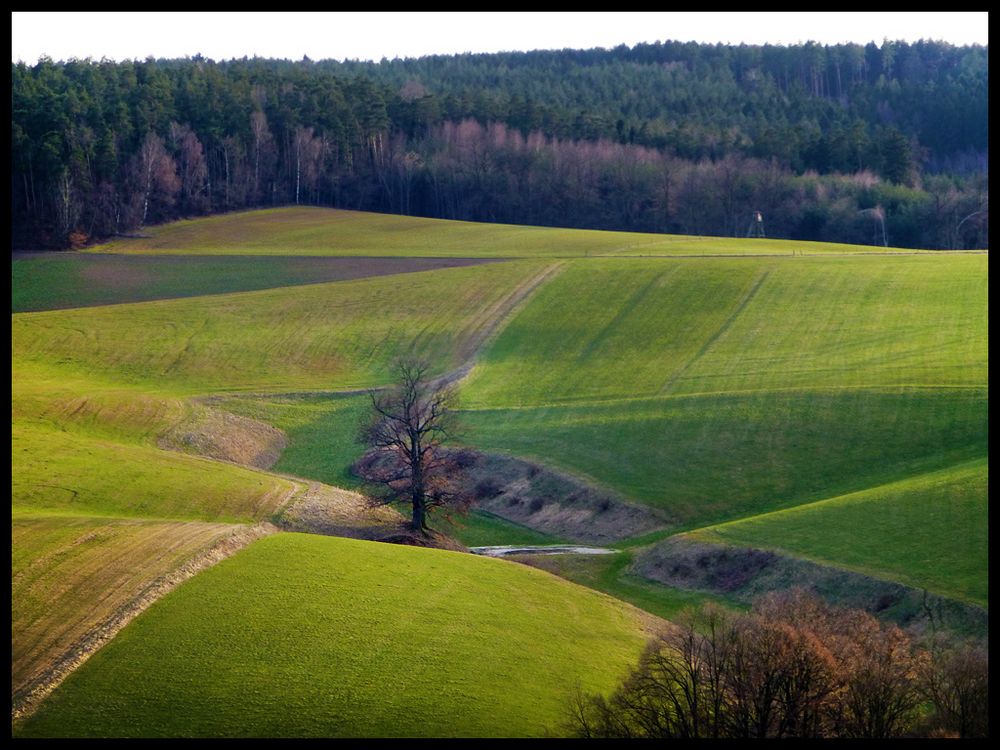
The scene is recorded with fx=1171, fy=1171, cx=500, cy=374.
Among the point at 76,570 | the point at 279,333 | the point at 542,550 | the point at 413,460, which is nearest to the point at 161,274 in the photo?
the point at 279,333

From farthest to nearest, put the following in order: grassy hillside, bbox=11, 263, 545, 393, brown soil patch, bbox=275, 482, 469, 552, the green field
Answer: grassy hillside, bbox=11, 263, 545, 393 < brown soil patch, bbox=275, 482, 469, 552 < the green field

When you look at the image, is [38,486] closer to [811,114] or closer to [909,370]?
[909,370]

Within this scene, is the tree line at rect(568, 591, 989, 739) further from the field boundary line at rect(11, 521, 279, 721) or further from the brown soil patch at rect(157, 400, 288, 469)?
the brown soil patch at rect(157, 400, 288, 469)

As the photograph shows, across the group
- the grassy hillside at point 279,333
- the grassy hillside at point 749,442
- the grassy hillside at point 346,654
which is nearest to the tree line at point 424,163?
the grassy hillside at point 279,333

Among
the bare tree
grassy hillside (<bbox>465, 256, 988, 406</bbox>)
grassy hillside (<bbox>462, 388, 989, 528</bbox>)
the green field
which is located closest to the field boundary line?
the green field

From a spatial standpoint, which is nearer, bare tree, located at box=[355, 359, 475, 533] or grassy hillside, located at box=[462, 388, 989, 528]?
bare tree, located at box=[355, 359, 475, 533]

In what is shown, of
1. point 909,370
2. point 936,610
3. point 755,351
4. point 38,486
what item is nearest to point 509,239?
point 755,351

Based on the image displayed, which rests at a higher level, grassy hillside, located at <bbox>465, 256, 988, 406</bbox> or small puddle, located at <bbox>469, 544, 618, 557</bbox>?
grassy hillside, located at <bbox>465, 256, 988, 406</bbox>
